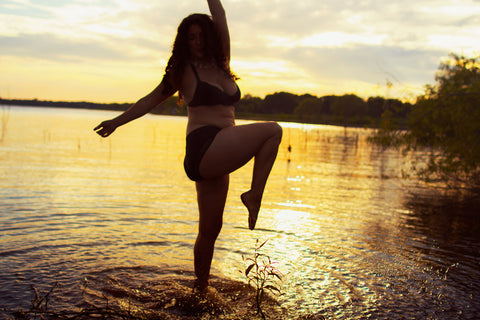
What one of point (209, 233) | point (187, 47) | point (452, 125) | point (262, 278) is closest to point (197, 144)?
point (187, 47)

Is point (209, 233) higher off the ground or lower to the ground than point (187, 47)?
lower

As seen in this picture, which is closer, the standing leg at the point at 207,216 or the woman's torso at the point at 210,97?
the woman's torso at the point at 210,97

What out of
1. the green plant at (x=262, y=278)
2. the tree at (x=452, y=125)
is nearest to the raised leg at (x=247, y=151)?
the green plant at (x=262, y=278)

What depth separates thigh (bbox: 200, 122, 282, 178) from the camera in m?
3.50

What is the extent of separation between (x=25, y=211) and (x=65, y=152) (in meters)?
14.1

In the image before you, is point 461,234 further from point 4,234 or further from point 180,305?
point 4,234

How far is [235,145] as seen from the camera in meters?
3.50

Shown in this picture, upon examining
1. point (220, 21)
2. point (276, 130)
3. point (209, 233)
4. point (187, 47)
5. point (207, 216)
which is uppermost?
point (220, 21)

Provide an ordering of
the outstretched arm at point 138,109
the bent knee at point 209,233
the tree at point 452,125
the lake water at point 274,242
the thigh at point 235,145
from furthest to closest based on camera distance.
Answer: the tree at point 452,125, the lake water at point 274,242, the bent knee at point 209,233, the outstretched arm at point 138,109, the thigh at point 235,145

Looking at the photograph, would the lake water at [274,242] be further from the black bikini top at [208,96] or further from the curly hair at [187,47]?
the curly hair at [187,47]

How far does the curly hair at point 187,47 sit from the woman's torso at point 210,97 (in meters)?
0.07

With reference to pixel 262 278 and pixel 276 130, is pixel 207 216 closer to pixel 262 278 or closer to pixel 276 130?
pixel 276 130

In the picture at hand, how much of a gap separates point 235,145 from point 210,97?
18.3 inches

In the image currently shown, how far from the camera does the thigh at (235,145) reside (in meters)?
3.50
